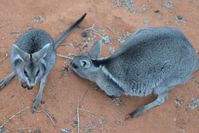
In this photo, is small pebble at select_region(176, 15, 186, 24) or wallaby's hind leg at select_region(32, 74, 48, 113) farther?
small pebble at select_region(176, 15, 186, 24)

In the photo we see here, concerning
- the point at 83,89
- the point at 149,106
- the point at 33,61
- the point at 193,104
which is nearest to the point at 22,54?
the point at 33,61

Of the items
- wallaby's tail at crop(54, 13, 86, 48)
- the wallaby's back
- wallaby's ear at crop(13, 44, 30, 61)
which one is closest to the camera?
wallaby's ear at crop(13, 44, 30, 61)

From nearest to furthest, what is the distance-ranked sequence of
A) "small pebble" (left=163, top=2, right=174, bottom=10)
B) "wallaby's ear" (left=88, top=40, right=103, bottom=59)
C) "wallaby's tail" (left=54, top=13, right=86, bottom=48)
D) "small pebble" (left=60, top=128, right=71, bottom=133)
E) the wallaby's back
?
"small pebble" (left=60, top=128, right=71, bottom=133) → the wallaby's back → "wallaby's ear" (left=88, top=40, right=103, bottom=59) → "wallaby's tail" (left=54, top=13, right=86, bottom=48) → "small pebble" (left=163, top=2, right=174, bottom=10)

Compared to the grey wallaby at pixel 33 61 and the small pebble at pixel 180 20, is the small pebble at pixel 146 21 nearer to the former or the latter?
the small pebble at pixel 180 20

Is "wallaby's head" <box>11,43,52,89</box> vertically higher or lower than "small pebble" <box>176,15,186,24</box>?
higher

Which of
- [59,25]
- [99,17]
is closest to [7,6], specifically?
[59,25]

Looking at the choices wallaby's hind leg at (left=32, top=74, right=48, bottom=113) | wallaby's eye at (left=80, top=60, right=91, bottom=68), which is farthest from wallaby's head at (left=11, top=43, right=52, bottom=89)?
wallaby's eye at (left=80, top=60, right=91, bottom=68)

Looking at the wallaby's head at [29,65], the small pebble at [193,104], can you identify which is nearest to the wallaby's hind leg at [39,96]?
the wallaby's head at [29,65]

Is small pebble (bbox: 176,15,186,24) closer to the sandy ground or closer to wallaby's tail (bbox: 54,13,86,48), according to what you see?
the sandy ground
